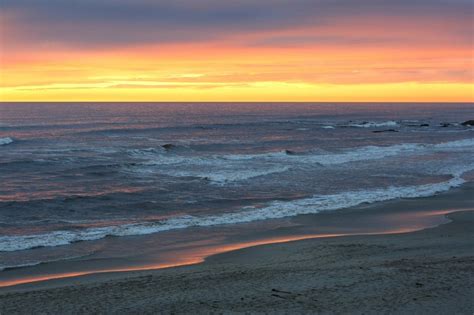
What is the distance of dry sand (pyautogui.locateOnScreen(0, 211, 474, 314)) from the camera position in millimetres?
8594

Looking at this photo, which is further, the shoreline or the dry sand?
the shoreline

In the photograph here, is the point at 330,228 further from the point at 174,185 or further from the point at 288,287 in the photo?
A: the point at 174,185

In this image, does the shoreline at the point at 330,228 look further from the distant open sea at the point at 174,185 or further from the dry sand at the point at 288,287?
the distant open sea at the point at 174,185

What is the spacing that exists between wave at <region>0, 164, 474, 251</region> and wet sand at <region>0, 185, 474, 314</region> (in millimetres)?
3280

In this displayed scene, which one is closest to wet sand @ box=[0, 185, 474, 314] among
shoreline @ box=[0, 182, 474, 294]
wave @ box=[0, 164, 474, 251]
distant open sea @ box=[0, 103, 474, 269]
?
shoreline @ box=[0, 182, 474, 294]

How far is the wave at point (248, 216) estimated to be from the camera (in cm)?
1416

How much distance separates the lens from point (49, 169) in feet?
91.9

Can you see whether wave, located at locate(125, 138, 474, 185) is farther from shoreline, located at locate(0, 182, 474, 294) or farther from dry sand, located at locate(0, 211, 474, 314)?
dry sand, located at locate(0, 211, 474, 314)

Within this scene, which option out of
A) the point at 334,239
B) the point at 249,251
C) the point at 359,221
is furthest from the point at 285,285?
the point at 359,221

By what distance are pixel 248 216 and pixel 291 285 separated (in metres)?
7.83

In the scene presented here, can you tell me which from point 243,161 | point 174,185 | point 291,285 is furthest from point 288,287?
point 243,161

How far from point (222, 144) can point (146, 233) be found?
97.8 ft

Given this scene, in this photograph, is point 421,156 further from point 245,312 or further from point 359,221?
point 245,312

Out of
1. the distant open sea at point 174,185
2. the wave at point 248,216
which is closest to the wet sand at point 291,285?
the distant open sea at point 174,185
